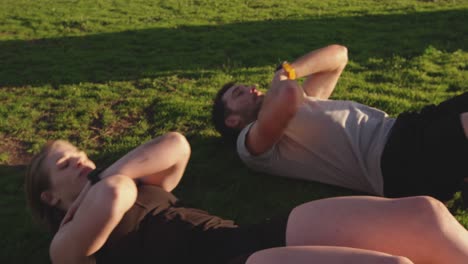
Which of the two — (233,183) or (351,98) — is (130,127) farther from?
(351,98)

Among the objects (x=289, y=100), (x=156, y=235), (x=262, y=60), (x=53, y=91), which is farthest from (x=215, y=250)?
(x=262, y=60)

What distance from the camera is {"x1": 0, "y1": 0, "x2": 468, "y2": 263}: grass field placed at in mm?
4605

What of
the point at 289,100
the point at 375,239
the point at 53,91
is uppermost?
the point at 289,100

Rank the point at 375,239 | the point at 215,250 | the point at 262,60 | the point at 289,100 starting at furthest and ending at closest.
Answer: the point at 262,60 < the point at 289,100 < the point at 215,250 < the point at 375,239

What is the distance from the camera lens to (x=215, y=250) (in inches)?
113

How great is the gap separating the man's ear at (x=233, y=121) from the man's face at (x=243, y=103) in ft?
0.05

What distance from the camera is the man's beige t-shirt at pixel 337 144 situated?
154 inches

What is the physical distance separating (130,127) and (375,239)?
3.99 m

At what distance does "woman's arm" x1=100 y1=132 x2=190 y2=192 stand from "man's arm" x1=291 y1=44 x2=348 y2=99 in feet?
4.97

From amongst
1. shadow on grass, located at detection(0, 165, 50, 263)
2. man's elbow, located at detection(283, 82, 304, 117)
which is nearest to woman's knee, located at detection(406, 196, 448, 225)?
man's elbow, located at detection(283, 82, 304, 117)

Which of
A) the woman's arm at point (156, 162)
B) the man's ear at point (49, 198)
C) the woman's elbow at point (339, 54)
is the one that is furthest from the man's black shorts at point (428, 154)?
the man's ear at point (49, 198)

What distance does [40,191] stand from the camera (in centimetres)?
334

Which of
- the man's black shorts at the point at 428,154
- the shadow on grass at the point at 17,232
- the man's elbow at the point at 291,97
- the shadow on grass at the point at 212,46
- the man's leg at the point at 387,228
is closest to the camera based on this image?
the man's leg at the point at 387,228

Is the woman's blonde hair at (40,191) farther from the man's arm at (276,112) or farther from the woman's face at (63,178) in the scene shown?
the man's arm at (276,112)
